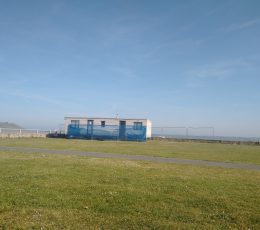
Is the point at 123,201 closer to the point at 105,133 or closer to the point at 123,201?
the point at 123,201

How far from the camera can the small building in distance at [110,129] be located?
50.9 meters

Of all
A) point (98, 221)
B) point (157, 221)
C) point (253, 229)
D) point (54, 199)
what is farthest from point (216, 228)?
point (54, 199)

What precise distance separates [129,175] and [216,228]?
5609mm

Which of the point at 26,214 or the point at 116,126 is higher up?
the point at 116,126

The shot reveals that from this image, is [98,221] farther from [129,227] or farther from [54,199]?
[54,199]

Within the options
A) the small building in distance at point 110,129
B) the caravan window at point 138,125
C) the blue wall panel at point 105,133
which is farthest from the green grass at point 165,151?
the caravan window at point 138,125

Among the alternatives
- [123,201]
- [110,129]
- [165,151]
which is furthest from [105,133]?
[123,201]

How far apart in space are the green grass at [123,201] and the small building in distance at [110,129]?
129 feet

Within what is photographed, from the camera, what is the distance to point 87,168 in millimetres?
12789

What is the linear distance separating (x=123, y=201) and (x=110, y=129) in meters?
44.0

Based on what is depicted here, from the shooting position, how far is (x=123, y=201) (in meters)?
7.57

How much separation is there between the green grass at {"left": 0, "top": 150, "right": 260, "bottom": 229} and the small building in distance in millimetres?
39283

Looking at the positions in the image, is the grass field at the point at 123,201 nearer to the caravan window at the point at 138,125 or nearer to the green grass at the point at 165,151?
the green grass at the point at 165,151

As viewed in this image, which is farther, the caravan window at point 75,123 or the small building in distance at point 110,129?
the caravan window at point 75,123
